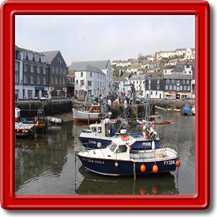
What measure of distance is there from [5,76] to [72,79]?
159 feet

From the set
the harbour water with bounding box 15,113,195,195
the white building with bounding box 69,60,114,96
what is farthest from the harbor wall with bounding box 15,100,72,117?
the harbour water with bounding box 15,113,195,195

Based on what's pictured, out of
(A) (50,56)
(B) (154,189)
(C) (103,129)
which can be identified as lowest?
(B) (154,189)

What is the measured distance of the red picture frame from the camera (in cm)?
512

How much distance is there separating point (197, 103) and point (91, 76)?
4717 cm

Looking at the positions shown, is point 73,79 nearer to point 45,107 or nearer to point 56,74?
point 56,74

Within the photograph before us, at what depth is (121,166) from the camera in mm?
11477

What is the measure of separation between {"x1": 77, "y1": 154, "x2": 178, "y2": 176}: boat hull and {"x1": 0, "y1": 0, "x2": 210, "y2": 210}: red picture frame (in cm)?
622

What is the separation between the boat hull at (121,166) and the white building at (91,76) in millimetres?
36244

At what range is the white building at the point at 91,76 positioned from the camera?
50469 mm

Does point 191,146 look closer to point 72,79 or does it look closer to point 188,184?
point 188,184

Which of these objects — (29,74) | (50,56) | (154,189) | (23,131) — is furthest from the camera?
(50,56)

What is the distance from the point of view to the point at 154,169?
10.8 metres

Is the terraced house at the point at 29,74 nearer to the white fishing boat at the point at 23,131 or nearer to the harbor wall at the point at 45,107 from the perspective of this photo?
the harbor wall at the point at 45,107

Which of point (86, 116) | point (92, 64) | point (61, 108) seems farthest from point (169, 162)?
point (92, 64)
